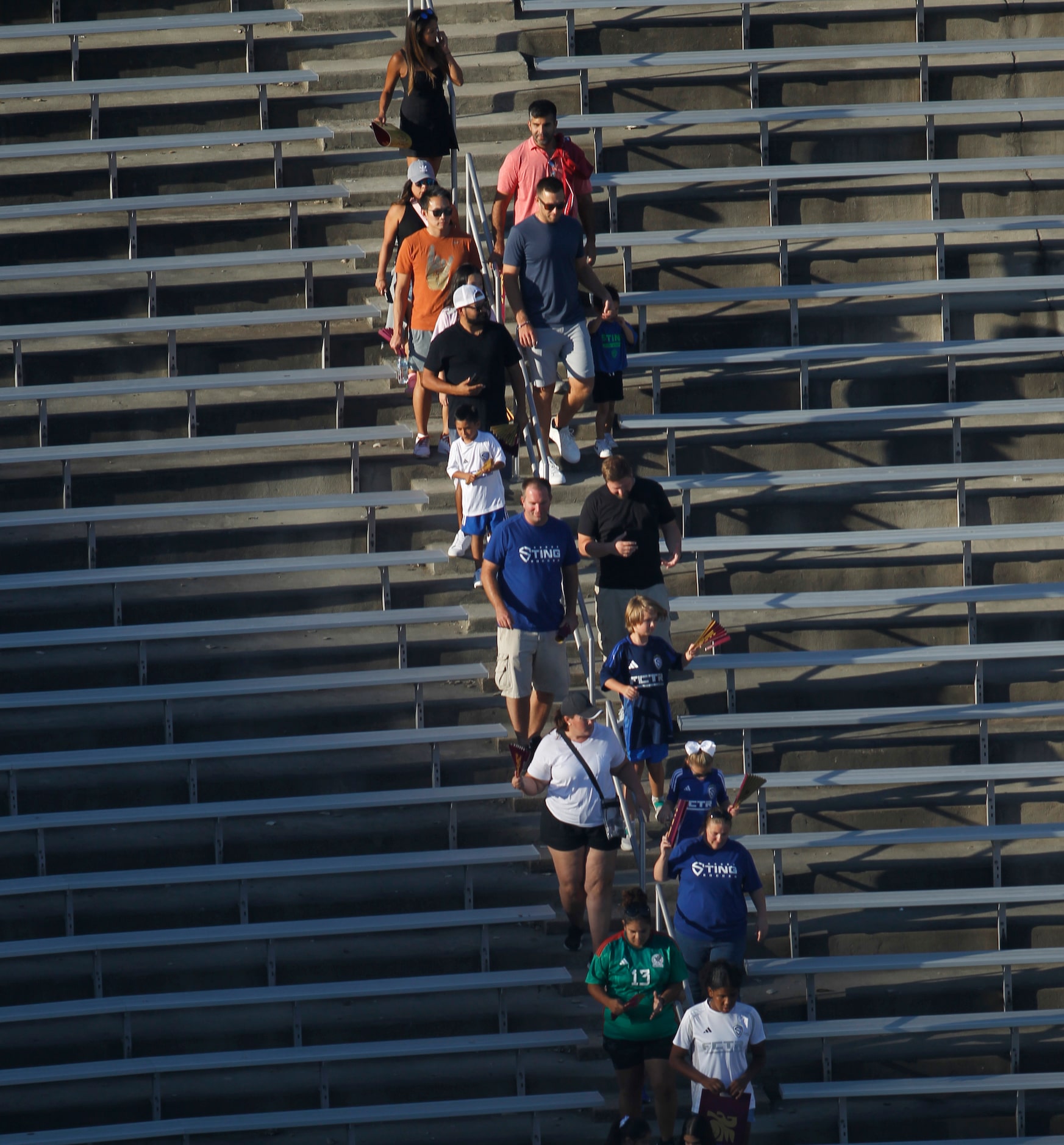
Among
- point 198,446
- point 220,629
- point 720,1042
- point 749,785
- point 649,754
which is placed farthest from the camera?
point 198,446

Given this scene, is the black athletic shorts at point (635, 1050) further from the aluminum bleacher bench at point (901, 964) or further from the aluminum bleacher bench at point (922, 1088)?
the aluminum bleacher bench at point (901, 964)

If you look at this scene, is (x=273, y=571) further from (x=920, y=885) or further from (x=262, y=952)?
(x=920, y=885)

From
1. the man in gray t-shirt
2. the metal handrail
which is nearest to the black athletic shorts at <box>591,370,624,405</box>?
the man in gray t-shirt

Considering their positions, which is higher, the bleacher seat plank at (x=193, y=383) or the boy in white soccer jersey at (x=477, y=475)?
the bleacher seat plank at (x=193, y=383)

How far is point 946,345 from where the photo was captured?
10156mm

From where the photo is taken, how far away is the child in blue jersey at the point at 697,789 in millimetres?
7895

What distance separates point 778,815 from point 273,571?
9.75 ft

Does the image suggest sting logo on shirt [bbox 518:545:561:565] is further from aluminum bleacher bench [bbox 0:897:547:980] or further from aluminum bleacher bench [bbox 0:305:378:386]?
aluminum bleacher bench [bbox 0:305:378:386]

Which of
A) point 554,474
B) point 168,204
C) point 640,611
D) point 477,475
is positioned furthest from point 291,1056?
point 168,204

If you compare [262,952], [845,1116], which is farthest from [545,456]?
[845,1116]

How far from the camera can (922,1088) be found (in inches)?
337

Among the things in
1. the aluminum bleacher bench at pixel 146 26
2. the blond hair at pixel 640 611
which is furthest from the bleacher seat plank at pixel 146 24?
the blond hair at pixel 640 611

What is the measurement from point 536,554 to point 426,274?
1.95 meters

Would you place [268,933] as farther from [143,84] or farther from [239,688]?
[143,84]
